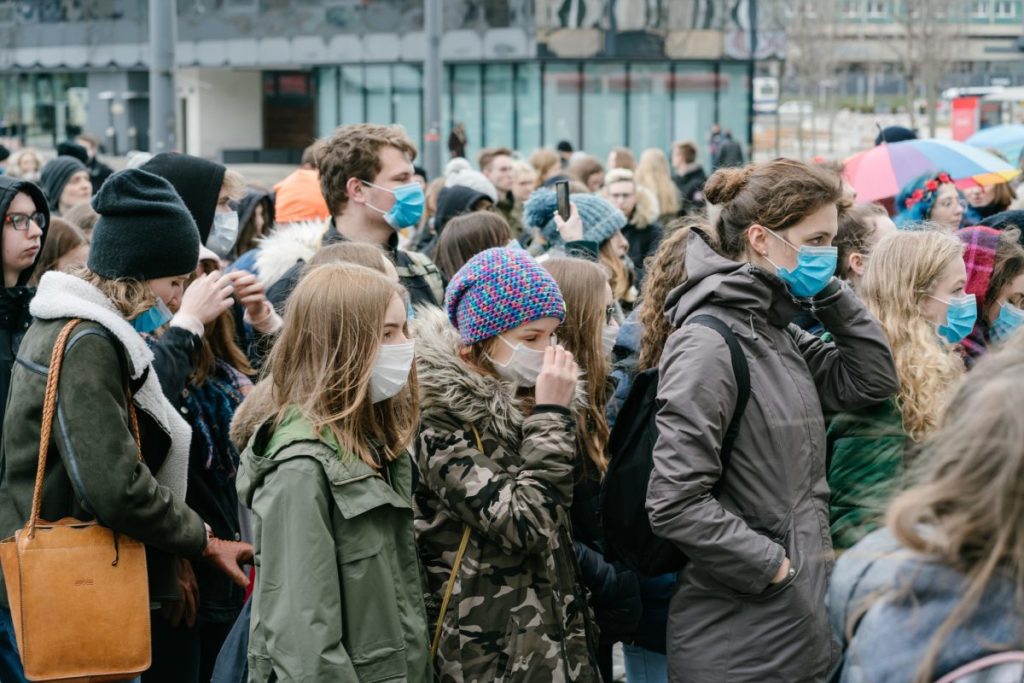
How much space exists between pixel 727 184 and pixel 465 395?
1030 millimetres

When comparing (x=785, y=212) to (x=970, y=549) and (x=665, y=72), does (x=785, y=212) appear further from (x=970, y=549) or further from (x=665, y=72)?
(x=665, y=72)

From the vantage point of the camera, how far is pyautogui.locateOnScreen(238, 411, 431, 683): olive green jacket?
3055 mm

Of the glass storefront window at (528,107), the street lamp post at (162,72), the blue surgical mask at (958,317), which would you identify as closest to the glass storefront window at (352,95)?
the glass storefront window at (528,107)

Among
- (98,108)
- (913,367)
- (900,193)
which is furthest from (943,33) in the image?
(913,367)

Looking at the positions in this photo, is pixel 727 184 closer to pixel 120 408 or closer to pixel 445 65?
pixel 120 408

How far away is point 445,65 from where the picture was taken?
35.0 m

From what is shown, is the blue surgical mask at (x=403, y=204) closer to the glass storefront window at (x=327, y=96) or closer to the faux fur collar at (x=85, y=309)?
the faux fur collar at (x=85, y=309)

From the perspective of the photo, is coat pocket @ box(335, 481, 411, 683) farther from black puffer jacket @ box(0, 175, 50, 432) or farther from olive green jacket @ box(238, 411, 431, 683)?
A: black puffer jacket @ box(0, 175, 50, 432)

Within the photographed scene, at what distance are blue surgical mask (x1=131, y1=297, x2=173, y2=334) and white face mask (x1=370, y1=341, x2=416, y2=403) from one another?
3.23 ft

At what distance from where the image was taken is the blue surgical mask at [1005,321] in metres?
5.12

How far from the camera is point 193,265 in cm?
419

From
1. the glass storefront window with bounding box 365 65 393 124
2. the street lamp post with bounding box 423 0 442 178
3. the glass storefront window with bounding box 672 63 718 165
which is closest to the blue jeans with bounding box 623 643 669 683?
the street lamp post with bounding box 423 0 442 178

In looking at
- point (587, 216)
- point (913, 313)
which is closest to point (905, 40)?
point (587, 216)

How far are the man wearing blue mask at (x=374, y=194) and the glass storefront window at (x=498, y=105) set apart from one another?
28.9m
